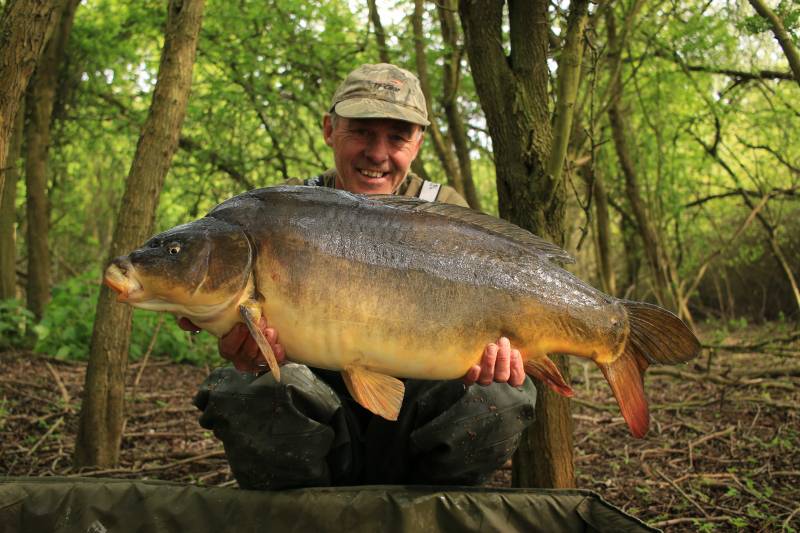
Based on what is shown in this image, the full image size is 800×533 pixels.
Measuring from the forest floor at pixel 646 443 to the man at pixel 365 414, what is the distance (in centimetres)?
73

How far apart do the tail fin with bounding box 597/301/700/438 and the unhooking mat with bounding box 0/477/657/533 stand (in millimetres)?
370

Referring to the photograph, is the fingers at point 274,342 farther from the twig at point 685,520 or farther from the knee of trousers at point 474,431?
the twig at point 685,520

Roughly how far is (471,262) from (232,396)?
0.87m

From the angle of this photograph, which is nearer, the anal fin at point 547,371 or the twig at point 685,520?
the anal fin at point 547,371

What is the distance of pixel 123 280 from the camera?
1.58 metres

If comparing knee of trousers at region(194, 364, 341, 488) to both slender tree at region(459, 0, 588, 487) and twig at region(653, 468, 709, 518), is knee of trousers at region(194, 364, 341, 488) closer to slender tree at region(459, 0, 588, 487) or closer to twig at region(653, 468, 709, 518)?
slender tree at region(459, 0, 588, 487)

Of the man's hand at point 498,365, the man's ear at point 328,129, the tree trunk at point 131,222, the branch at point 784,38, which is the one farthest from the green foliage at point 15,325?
the branch at point 784,38

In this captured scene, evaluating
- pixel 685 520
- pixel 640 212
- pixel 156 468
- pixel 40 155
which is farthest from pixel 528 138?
pixel 40 155

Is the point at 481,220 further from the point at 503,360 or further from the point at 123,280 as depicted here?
the point at 123,280

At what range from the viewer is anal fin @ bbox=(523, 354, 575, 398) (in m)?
1.79

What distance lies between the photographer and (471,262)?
173 cm

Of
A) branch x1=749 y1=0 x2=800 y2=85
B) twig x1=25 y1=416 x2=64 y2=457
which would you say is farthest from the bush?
branch x1=749 y1=0 x2=800 y2=85

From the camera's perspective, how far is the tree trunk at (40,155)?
539 centimetres

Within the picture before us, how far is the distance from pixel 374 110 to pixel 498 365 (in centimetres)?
98
